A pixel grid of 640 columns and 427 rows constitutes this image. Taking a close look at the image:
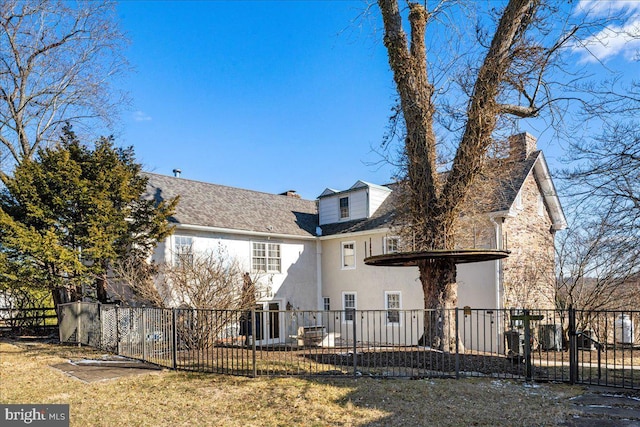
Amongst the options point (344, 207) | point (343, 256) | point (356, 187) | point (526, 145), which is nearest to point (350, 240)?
point (343, 256)

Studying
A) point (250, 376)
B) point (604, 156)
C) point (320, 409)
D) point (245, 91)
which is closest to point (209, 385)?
point (250, 376)

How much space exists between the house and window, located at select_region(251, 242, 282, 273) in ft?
0.14

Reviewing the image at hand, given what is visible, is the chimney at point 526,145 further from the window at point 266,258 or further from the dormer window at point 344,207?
the window at point 266,258

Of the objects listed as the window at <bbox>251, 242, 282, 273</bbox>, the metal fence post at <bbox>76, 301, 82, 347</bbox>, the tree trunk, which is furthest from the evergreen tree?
the tree trunk

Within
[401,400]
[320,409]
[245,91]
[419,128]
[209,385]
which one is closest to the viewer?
[320,409]

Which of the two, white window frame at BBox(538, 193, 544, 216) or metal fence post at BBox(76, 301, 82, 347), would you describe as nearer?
metal fence post at BBox(76, 301, 82, 347)

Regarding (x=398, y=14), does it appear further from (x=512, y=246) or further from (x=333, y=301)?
(x=333, y=301)

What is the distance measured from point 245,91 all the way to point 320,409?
12794 mm

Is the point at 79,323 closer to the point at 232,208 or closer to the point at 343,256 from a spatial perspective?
the point at 232,208

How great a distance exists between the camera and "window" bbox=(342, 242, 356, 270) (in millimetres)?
20812

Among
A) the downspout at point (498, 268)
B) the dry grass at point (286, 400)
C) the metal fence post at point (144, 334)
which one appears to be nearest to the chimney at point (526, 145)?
the downspout at point (498, 268)

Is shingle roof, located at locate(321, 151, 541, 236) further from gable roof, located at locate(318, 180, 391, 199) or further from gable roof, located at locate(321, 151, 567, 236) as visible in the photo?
gable roof, located at locate(318, 180, 391, 199)

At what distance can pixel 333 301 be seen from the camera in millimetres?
21625

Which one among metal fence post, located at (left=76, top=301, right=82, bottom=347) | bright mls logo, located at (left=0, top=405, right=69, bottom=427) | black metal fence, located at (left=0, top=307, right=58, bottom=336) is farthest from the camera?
black metal fence, located at (left=0, top=307, right=58, bottom=336)
